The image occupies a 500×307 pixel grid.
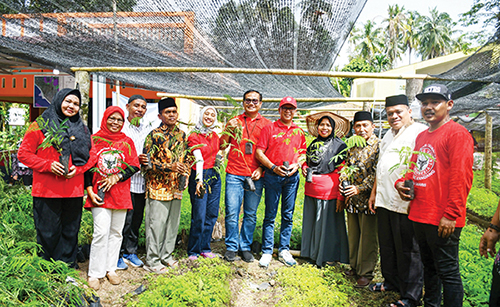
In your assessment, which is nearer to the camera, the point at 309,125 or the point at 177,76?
the point at 309,125

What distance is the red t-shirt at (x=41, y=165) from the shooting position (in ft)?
8.98

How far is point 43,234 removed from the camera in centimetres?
284

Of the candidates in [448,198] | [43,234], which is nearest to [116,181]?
[43,234]

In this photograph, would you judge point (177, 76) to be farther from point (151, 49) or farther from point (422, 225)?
point (422, 225)

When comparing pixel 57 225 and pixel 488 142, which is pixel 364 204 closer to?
pixel 57 225

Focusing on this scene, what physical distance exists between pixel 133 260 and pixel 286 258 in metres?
1.85

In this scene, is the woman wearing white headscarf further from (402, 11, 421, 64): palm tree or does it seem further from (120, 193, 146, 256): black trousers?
(402, 11, 421, 64): palm tree

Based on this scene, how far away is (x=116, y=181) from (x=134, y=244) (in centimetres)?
103

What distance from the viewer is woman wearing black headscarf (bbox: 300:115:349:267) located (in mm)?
3928

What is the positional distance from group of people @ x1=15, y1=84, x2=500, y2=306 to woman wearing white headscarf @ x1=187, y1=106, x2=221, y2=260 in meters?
0.01

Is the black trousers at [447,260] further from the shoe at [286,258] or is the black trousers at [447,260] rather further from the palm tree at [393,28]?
the palm tree at [393,28]

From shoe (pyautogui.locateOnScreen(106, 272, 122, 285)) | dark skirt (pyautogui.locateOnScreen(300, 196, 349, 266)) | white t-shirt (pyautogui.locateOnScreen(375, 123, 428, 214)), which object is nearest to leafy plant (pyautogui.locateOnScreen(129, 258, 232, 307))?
shoe (pyautogui.locateOnScreen(106, 272, 122, 285))

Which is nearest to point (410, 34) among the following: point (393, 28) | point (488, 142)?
point (393, 28)

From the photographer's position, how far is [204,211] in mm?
3875
